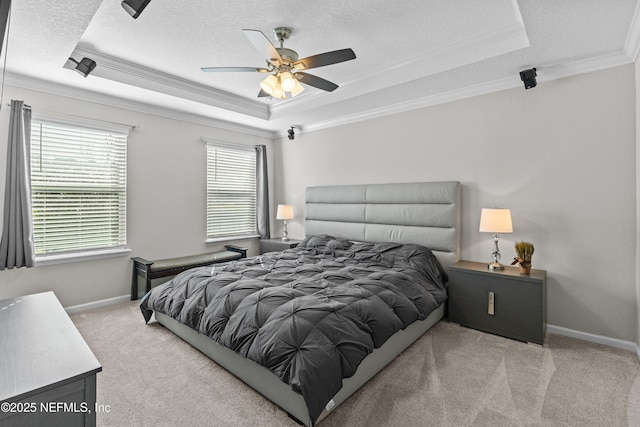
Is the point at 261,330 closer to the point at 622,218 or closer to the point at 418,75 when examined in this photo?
→ the point at 418,75

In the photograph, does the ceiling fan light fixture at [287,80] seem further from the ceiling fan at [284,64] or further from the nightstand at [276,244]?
the nightstand at [276,244]

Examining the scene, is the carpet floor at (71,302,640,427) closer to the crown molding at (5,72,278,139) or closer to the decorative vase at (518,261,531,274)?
the decorative vase at (518,261,531,274)

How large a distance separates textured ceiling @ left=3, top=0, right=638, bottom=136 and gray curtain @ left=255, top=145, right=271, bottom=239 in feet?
5.07

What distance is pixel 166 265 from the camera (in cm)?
397

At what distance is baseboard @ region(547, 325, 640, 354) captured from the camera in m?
2.72

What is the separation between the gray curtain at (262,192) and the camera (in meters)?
5.53

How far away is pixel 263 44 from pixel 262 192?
3.42m

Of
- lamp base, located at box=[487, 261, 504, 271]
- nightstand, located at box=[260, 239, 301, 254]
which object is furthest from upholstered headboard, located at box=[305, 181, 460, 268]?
lamp base, located at box=[487, 261, 504, 271]

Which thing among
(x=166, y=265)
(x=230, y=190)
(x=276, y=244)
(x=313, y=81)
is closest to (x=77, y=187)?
(x=166, y=265)

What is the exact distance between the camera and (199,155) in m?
4.75

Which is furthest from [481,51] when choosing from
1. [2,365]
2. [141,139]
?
[141,139]

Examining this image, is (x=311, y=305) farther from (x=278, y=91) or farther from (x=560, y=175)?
(x=560, y=175)

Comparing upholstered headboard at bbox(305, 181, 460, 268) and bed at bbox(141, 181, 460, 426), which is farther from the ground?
upholstered headboard at bbox(305, 181, 460, 268)

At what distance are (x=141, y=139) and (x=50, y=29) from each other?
1.81 meters
